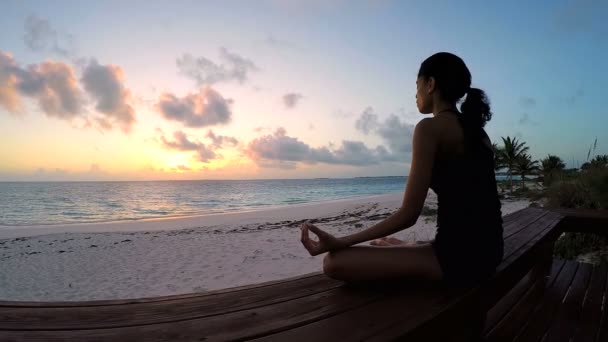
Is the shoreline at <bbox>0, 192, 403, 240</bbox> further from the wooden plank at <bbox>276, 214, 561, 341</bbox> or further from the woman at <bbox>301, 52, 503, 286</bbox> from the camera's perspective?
the wooden plank at <bbox>276, 214, 561, 341</bbox>

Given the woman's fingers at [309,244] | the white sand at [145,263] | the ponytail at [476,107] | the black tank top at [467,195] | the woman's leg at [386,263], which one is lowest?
the white sand at [145,263]

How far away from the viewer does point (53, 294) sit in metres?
6.12

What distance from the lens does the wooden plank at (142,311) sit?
1279mm

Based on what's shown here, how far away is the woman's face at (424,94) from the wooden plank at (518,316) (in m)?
1.92

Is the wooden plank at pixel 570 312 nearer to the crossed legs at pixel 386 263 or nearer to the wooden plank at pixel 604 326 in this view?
the wooden plank at pixel 604 326

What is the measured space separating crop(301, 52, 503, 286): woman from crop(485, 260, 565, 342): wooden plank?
1259mm

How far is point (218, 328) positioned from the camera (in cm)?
119

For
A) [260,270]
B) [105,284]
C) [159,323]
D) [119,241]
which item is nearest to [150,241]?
[119,241]

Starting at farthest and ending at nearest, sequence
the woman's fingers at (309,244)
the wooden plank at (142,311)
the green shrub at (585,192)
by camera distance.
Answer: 1. the green shrub at (585,192)
2. the woman's fingers at (309,244)
3. the wooden plank at (142,311)

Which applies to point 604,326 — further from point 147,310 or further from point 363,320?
point 147,310

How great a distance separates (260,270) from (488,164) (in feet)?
20.1

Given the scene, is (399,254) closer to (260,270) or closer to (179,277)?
(260,270)

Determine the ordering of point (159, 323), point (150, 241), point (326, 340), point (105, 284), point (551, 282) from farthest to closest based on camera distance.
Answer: point (150, 241) → point (105, 284) → point (551, 282) → point (159, 323) → point (326, 340)

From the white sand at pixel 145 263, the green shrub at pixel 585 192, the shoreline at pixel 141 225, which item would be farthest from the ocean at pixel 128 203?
the green shrub at pixel 585 192
